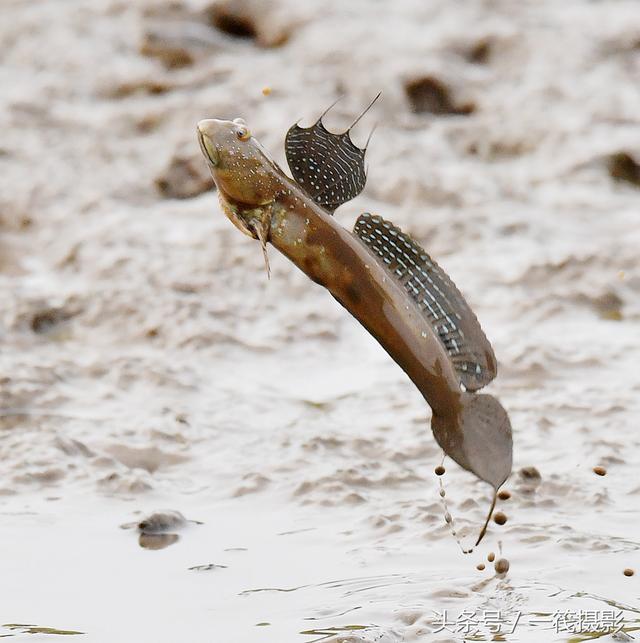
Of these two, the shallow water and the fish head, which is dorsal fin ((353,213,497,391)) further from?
the shallow water

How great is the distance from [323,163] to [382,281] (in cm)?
25

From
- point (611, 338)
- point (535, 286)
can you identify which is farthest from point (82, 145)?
point (611, 338)

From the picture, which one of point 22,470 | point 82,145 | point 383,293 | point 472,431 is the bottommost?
point 82,145

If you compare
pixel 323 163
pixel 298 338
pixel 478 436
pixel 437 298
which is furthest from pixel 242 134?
pixel 298 338

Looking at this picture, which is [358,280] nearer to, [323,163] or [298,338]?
[323,163]

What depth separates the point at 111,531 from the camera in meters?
3.32

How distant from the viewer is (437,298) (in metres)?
2.57

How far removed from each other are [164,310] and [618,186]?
197 cm

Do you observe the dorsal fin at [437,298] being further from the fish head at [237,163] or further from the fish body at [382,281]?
the fish head at [237,163]

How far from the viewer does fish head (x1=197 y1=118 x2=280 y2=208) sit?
2482 mm

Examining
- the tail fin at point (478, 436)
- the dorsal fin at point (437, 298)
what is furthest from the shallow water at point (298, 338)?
the dorsal fin at point (437, 298)

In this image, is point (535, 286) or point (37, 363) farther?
point (535, 286)

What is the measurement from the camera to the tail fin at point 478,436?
2572 millimetres

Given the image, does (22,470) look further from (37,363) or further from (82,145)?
(82,145)
